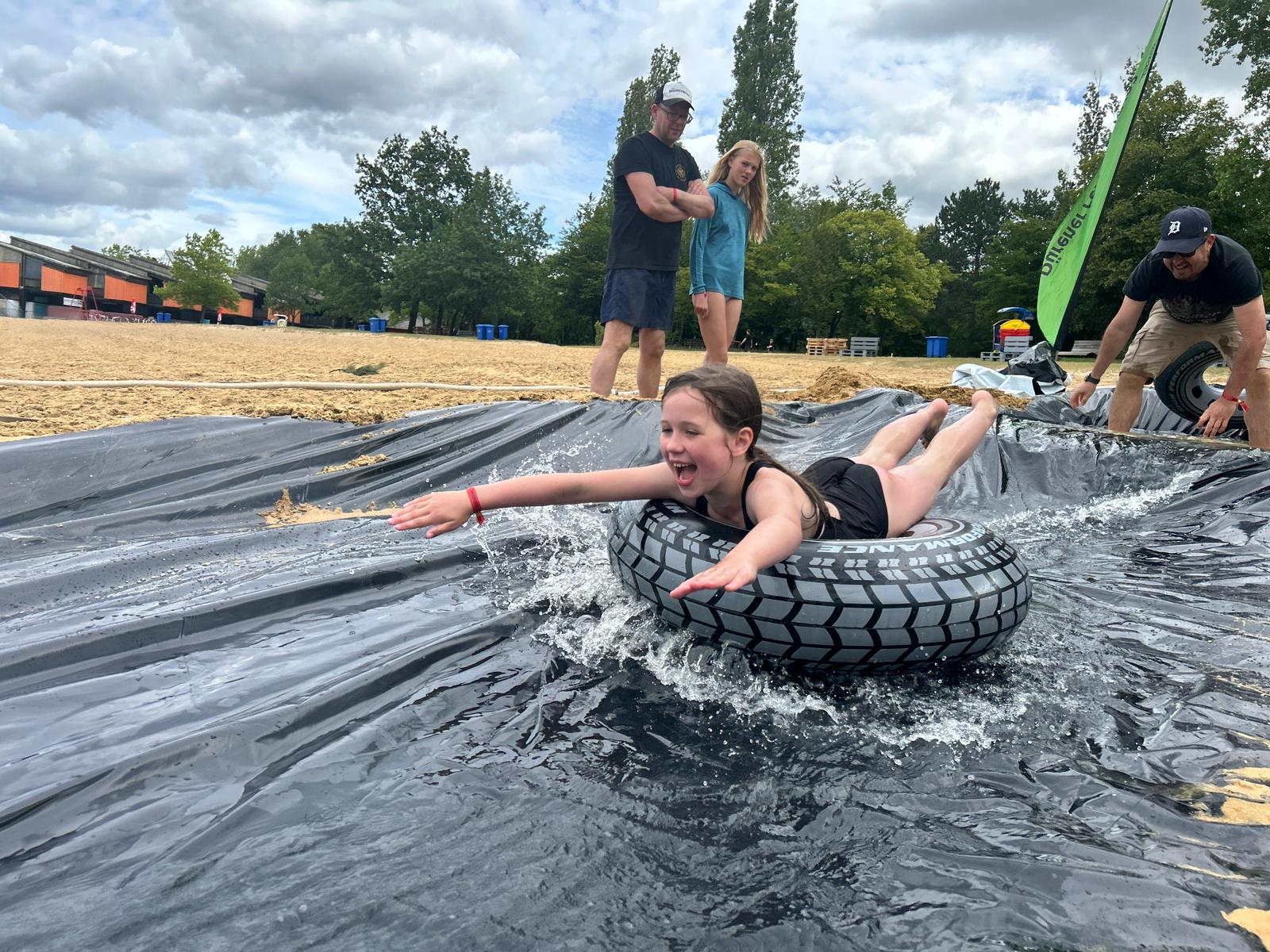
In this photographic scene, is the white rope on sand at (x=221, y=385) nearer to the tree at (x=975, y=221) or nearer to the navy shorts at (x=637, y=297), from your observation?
the navy shorts at (x=637, y=297)

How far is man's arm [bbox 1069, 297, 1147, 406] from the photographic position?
5441 mm

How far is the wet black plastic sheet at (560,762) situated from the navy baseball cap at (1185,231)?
2.14 metres

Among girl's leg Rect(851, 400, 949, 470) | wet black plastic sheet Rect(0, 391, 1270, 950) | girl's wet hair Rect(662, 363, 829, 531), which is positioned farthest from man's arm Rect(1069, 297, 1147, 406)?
girl's wet hair Rect(662, 363, 829, 531)

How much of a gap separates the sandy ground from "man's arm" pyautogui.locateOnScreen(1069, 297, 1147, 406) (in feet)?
2.87

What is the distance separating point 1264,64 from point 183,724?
87.8 feet

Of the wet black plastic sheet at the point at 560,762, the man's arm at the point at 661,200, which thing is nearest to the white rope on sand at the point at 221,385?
the man's arm at the point at 661,200

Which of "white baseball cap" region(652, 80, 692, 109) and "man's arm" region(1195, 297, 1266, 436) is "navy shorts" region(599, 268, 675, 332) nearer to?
"white baseball cap" region(652, 80, 692, 109)

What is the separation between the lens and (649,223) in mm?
5523

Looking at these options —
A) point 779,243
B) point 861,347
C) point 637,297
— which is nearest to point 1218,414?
point 637,297

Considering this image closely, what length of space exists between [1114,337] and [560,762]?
559cm

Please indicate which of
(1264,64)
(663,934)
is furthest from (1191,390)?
(1264,64)

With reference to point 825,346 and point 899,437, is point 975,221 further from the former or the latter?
point 899,437

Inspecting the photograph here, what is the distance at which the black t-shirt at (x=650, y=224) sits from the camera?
543cm

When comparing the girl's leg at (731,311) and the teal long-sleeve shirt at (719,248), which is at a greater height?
the teal long-sleeve shirt at (719,248)
